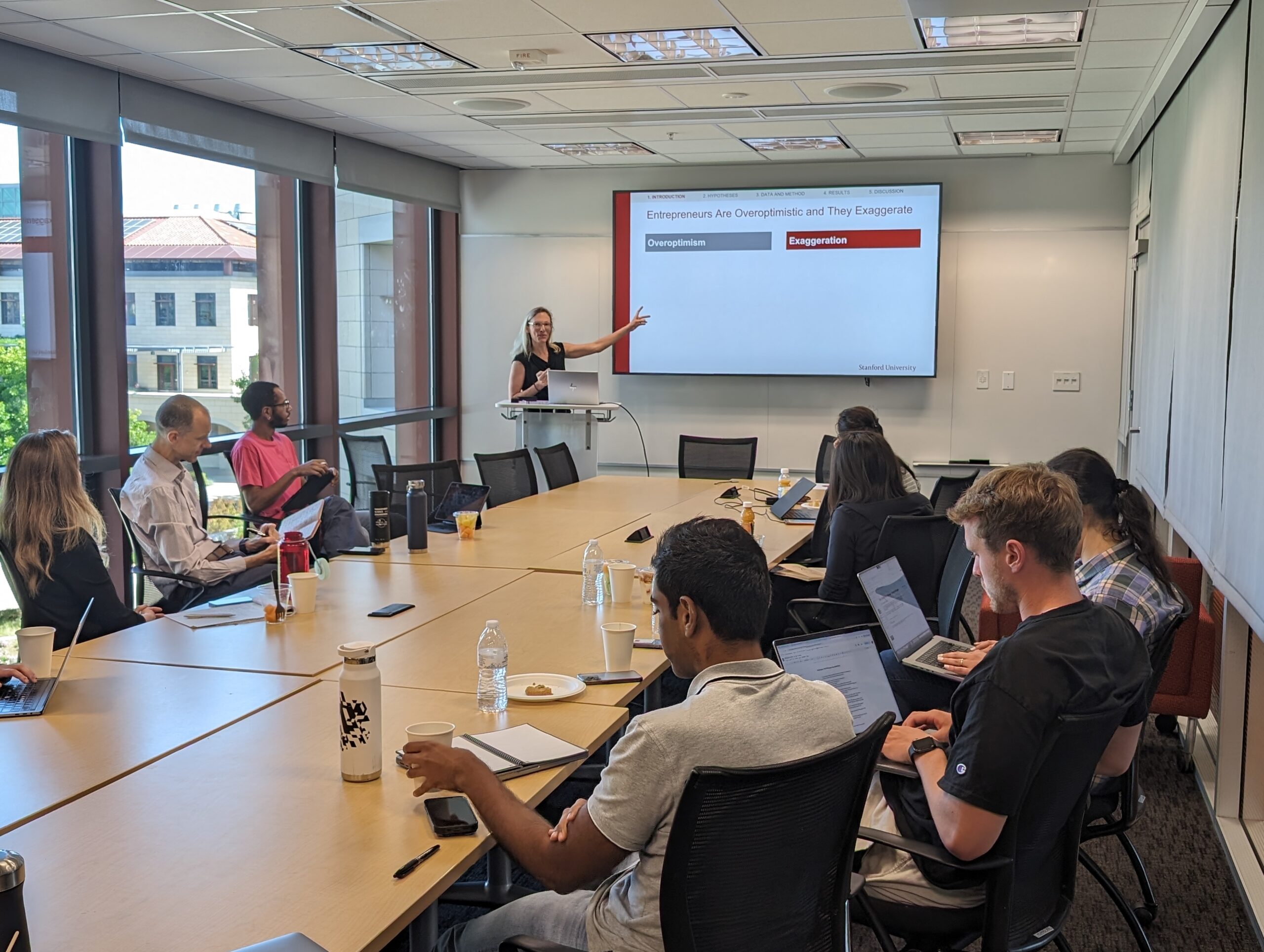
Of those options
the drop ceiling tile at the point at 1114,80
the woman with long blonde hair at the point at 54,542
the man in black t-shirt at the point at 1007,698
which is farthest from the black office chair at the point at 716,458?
the man in black t-shirt at the point at 1007,698

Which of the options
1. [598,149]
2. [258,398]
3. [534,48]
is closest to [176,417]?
[258,398]

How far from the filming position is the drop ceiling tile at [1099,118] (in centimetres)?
686

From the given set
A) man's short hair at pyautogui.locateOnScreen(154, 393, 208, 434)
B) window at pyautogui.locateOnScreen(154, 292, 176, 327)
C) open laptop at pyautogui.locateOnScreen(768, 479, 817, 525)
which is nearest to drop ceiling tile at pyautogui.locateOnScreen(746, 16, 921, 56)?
open laptop at pyautogui.locateOnScreen(768, 479, 817, 525)

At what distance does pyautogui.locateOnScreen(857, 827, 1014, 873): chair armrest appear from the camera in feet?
6.92

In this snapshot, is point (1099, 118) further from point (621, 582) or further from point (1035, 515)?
point (1035, 515)

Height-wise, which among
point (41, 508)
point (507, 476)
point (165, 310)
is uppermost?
point (165, 310)

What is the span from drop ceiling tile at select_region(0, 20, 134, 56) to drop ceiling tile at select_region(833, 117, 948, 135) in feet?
13.6

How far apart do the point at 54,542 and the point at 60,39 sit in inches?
122

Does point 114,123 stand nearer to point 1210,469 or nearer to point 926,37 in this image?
point 926,37

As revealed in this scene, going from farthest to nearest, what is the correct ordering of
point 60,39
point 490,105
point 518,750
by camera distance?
point 490,105 → point 60,39 → point 518,750

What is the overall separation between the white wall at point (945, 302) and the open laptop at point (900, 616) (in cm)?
567

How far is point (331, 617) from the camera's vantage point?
11.4 ft

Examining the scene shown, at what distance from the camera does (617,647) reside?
2.89 m

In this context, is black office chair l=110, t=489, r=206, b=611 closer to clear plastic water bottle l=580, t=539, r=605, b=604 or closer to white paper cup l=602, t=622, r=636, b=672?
clear plastic water bottle l=580, t=539, r=605, b=604
